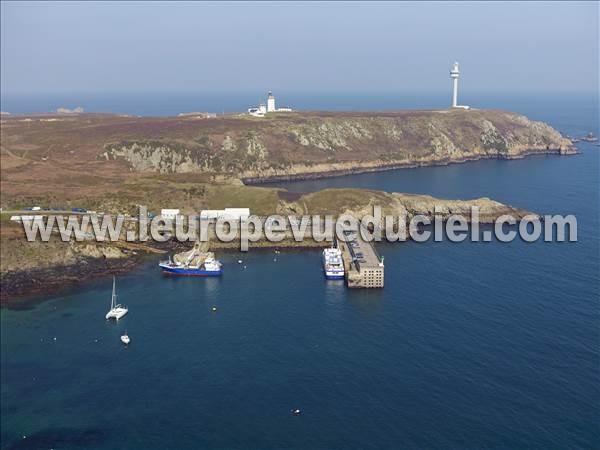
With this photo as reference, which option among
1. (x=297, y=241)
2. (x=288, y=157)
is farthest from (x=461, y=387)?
(x=288, y=157)

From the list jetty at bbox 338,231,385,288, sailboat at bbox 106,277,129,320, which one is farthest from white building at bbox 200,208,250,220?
sailboat at bbox 106,277,129,320

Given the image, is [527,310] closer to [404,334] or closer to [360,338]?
[404,334]

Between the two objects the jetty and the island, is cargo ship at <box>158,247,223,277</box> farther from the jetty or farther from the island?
the jetty

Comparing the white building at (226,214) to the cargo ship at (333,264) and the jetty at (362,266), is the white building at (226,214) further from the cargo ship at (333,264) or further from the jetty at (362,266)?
Answer: the cargo ship at (333,264)

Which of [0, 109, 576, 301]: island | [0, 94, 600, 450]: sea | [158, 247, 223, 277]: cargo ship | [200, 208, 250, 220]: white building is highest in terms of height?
[0, 109, 576, 301]: island

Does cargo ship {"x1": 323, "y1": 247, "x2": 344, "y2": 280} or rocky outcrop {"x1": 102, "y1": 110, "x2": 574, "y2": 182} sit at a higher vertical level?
rocky outcrop {"x1": 102, "y1": 110, "x2": 574, "y2": 182}

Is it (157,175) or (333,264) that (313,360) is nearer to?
(333,264)

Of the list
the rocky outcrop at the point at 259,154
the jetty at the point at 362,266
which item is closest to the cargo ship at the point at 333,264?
the jetty at the point at 362,266
